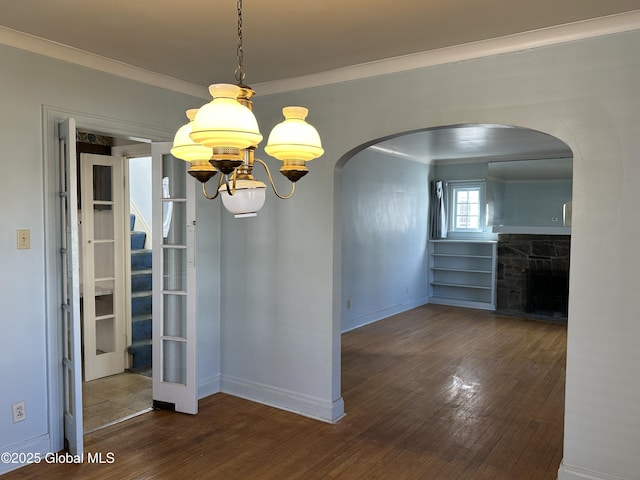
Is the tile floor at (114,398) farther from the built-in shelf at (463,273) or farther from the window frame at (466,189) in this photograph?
the window frame at (466,189)

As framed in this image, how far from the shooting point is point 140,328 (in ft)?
17.2

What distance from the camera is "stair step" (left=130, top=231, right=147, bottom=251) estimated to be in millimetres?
5848

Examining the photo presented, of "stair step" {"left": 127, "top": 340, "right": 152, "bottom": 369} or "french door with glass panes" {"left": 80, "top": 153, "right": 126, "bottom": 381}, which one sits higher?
"french door with glass panes" {"left": 80, "top": 153, "right": 126, "bottom": 381}

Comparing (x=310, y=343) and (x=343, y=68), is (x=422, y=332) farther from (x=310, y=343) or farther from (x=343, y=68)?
(x=343, y=68)

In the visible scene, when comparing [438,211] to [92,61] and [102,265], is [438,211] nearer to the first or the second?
[102,265]

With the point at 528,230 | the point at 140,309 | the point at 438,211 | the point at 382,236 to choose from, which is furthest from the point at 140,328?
the point at 528,230

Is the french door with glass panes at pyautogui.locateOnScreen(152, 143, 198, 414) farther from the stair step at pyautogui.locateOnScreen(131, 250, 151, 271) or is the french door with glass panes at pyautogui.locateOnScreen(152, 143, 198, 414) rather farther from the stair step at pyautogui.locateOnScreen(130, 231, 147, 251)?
the stair step at pyautogui.locateOnScreen(130, 231, 147, 251)

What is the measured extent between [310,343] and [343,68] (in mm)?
2157

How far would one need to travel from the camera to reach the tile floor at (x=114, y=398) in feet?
12.7

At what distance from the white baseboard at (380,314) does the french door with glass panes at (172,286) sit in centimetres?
319

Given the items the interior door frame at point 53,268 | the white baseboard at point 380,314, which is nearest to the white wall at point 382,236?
the white baseboard at point 380,314

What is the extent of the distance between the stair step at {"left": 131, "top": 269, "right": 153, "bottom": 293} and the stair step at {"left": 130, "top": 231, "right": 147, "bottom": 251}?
45 cm

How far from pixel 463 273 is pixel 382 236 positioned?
7.50 ft

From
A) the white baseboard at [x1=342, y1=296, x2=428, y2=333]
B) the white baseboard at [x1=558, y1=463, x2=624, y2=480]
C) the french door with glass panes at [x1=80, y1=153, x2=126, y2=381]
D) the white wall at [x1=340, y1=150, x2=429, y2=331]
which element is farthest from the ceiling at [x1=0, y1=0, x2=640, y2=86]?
the white baseboard at [x1=342, y1=296, x2=428, y2=333]
